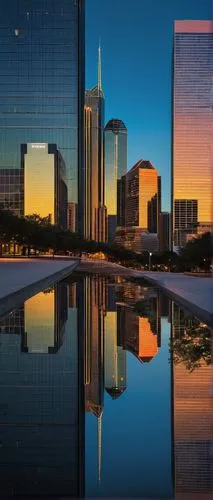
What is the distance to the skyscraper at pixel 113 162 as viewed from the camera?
391ft

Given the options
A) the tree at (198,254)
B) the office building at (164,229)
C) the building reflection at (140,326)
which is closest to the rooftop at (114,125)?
the office building at (164,229)

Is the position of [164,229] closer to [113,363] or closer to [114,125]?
[113,363]

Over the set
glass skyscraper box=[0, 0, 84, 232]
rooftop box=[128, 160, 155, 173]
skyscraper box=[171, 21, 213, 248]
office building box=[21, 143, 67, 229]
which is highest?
glass skyscraper box=[0, 0, 84, 232]

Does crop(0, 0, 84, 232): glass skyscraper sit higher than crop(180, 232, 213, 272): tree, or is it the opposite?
crop(0, 0, 84, 232): glass skyscraper

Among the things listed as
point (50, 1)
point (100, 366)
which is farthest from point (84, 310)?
point (50, 1)

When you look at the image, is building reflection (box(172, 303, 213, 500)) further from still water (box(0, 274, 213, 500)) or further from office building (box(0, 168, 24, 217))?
office building (box(0, 168, 24, 217))

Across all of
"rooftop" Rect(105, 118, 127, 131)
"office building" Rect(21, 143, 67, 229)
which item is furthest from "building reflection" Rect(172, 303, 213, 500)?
"rooftop" Rect(105, 118, 127, 131)

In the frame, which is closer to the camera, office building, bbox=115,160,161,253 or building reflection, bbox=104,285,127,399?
building reflection, bbox=104,285,127,399

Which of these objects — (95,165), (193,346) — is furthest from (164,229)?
(193,346)

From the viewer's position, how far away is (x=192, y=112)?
18766 millimetres

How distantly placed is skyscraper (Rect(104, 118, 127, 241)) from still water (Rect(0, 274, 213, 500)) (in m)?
Answer: 105

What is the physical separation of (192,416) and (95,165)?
394ft

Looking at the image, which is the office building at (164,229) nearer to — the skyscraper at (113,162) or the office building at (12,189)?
the office building at (12,189)

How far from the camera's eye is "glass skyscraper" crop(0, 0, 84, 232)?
82.7 metres
